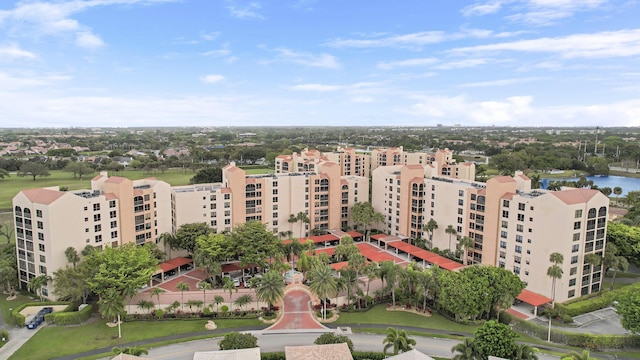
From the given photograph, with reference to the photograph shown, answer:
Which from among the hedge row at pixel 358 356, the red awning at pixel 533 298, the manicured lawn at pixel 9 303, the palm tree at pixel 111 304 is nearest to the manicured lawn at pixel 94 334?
the palm tree at pixel 111 304

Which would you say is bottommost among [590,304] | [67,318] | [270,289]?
[67,318]

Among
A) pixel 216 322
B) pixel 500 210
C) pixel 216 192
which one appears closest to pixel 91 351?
pixel 216 322

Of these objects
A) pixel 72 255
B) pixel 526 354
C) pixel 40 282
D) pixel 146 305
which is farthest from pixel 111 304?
pixel 526 354

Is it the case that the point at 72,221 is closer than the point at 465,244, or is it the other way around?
the point at 72,221

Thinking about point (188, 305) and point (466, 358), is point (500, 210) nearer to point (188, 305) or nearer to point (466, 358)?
point (466, 358)

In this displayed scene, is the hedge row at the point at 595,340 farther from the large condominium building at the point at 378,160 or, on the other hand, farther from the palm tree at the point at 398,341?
the large condominium building at the point at 378,160

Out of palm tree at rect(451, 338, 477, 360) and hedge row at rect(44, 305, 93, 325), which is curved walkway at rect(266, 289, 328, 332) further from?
hedge row at rect(44, 305, 93, 325)

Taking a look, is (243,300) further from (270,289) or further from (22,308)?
(22,308)
